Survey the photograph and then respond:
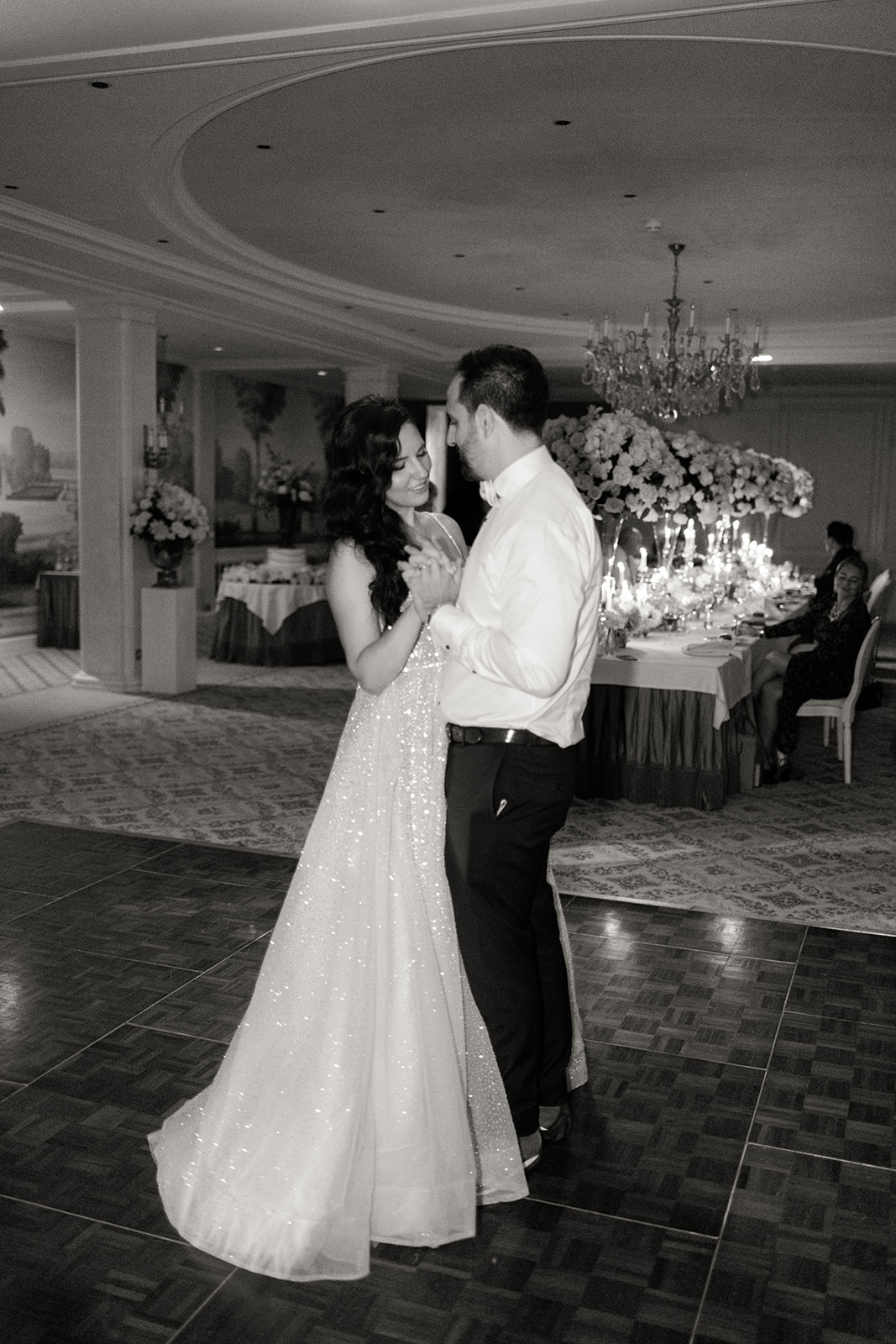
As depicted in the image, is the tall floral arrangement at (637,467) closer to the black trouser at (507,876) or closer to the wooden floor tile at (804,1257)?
the black trouser at (507,876)

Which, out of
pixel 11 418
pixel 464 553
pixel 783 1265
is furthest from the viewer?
pixel 11 418

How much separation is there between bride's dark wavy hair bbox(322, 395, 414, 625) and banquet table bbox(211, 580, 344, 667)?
9.74 meters

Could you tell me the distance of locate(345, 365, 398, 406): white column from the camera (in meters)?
15.4

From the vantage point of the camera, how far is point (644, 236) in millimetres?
9031

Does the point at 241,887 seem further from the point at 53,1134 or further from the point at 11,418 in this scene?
the point at 11,418

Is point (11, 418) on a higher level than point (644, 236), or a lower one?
lower

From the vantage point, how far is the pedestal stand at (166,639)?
10.8 metres

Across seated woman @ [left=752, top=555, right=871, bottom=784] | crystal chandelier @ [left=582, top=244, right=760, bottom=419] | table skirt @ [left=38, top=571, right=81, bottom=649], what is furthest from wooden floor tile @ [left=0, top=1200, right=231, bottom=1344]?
table skirt @ [left=38, top=571, right=81, bottom=649]

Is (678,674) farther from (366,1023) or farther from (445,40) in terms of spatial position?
(366,1023)

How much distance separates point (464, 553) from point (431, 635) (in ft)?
1.44

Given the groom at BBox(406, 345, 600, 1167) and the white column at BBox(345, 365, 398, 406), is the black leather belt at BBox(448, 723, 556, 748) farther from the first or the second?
the white column at BBox(345, 365, 398, 406)

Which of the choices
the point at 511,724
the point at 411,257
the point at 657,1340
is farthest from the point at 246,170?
the point at 657,1340

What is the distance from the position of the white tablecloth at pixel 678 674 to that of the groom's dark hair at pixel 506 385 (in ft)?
13.5

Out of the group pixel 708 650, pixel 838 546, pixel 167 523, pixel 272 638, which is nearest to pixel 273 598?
pixel 272 638
